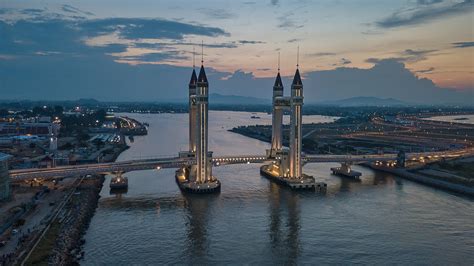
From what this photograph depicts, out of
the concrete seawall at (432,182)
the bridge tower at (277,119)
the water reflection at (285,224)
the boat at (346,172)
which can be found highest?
the bridge tower at (277,119)

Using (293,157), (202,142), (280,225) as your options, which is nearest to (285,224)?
(280,225)

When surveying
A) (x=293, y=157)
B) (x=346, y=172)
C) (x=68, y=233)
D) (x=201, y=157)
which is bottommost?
(x=68, y=233)

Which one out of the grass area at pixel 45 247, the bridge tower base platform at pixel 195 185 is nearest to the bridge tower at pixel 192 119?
the bridge tower base platform at pixel 195 185

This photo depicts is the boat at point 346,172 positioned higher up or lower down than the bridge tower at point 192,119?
lower down

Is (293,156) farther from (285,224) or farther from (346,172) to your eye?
(285,224)

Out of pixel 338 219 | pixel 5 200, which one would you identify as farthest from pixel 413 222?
pixel 5 200

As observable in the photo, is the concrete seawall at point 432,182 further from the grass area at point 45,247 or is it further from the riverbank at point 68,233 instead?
the grass area at point 45,247
